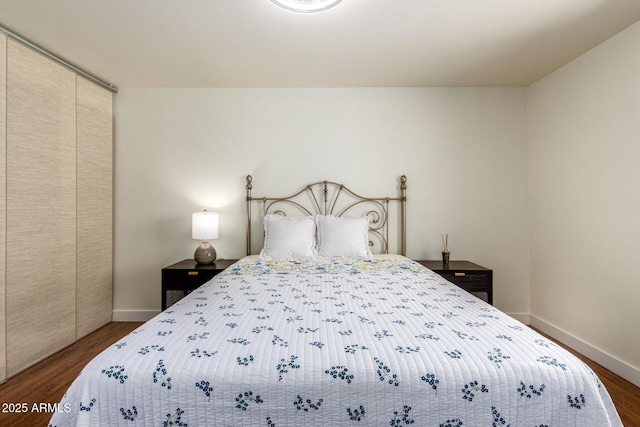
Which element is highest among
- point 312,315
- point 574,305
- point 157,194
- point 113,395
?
point 157,194

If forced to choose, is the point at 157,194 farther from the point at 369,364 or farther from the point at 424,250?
the point at 369,364

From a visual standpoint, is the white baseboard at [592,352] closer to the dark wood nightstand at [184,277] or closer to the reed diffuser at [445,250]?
the reed diffuser at [445,250]

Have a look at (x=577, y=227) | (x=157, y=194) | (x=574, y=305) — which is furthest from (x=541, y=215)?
(x=157, y=194)

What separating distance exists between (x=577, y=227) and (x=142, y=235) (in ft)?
13.6

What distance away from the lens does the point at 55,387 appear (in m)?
2.29

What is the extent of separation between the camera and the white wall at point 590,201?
2410 millimetres

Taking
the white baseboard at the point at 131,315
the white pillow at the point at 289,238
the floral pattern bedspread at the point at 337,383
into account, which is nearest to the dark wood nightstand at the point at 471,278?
the white pillow at the point at 289,238

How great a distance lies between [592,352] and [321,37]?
10.7ft

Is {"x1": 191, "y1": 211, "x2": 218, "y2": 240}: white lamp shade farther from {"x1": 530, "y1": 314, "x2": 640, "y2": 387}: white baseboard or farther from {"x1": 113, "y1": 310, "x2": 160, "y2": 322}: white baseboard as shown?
{"x1": 530, "y1": 314, "x2": 640, "y2": 387}: white baseboard

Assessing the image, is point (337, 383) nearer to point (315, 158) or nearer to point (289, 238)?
point (289, 238)

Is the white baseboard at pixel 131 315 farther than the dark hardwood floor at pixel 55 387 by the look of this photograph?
Yes

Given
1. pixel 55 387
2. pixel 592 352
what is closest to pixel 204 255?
pixel 55 387

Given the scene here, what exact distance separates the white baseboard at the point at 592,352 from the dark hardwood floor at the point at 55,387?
0.04 m

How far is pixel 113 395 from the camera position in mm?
1100
